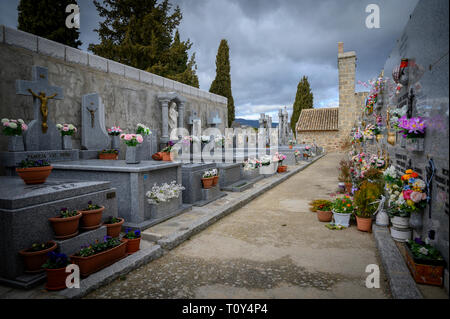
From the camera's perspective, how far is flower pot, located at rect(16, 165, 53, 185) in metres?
3.55

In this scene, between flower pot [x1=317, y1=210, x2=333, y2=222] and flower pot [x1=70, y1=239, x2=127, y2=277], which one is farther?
flower pot [x1=317, y1=210, x2=333, y2=222]

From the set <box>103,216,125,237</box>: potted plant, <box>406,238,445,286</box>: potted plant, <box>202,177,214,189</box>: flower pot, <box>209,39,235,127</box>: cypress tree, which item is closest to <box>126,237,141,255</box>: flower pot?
<box>103,216,125,237</box>: potted plant

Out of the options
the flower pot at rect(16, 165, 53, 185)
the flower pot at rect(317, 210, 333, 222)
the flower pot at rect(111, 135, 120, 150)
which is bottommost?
the flower pot at rect(317, 210, 333, 222)

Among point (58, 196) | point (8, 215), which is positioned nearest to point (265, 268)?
point (58, 196)

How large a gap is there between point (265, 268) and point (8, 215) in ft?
9.39

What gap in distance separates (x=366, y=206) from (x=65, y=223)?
178 inches

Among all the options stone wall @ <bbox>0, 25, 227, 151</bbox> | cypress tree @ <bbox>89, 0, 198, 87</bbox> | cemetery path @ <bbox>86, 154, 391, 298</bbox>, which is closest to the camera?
cemetery path @ <bbox>86, 154, 391, 298</bbox>

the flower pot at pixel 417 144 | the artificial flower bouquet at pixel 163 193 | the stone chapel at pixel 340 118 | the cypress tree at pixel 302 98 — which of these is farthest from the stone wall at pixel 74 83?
the cypress tree at pixel 302 98

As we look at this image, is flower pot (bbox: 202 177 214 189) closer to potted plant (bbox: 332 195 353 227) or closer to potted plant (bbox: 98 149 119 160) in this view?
potted plant (bbox: 332 195 353 227)

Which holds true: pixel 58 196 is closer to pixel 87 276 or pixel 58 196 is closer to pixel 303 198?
pixel 87 276

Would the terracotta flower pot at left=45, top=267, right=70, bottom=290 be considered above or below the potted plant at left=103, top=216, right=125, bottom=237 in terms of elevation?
below

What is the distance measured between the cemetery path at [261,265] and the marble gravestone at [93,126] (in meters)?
4.97

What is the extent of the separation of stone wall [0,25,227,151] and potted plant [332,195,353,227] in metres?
6.34

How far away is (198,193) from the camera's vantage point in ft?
20.4
